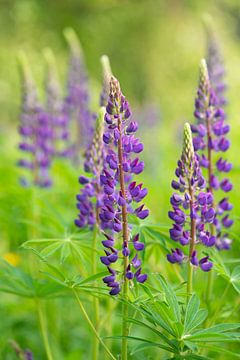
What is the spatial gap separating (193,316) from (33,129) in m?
2.65

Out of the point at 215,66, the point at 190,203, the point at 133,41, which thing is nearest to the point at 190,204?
the point at 190,203

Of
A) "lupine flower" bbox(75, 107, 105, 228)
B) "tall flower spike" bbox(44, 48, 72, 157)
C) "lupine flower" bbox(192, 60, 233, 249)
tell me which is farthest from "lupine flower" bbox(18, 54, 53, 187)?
"lupine flower" bbox(192, 60, 233, 249)

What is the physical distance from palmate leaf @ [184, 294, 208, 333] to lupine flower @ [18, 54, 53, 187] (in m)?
2.45

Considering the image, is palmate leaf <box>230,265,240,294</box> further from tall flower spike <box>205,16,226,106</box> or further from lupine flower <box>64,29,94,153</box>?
lupine flower <box>64,29,94,153</box>

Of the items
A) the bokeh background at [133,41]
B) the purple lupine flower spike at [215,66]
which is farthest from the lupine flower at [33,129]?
the bokeh background at [133,41]

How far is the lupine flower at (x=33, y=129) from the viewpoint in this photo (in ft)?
14.3

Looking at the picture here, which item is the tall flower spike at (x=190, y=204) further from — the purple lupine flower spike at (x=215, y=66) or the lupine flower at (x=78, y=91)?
the lupine flower at (x=78, y=91)

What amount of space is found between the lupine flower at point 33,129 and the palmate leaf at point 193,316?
245 centimetres

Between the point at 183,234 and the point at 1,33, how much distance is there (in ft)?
61.7

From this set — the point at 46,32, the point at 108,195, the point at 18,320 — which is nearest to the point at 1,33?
the point at 46,32

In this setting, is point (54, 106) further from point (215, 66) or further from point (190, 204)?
point (190, 204)

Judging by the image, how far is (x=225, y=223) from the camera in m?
2.86

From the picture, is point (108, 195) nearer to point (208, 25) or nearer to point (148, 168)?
point (208, 25)

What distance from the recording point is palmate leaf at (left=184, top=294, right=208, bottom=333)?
6.79ft
